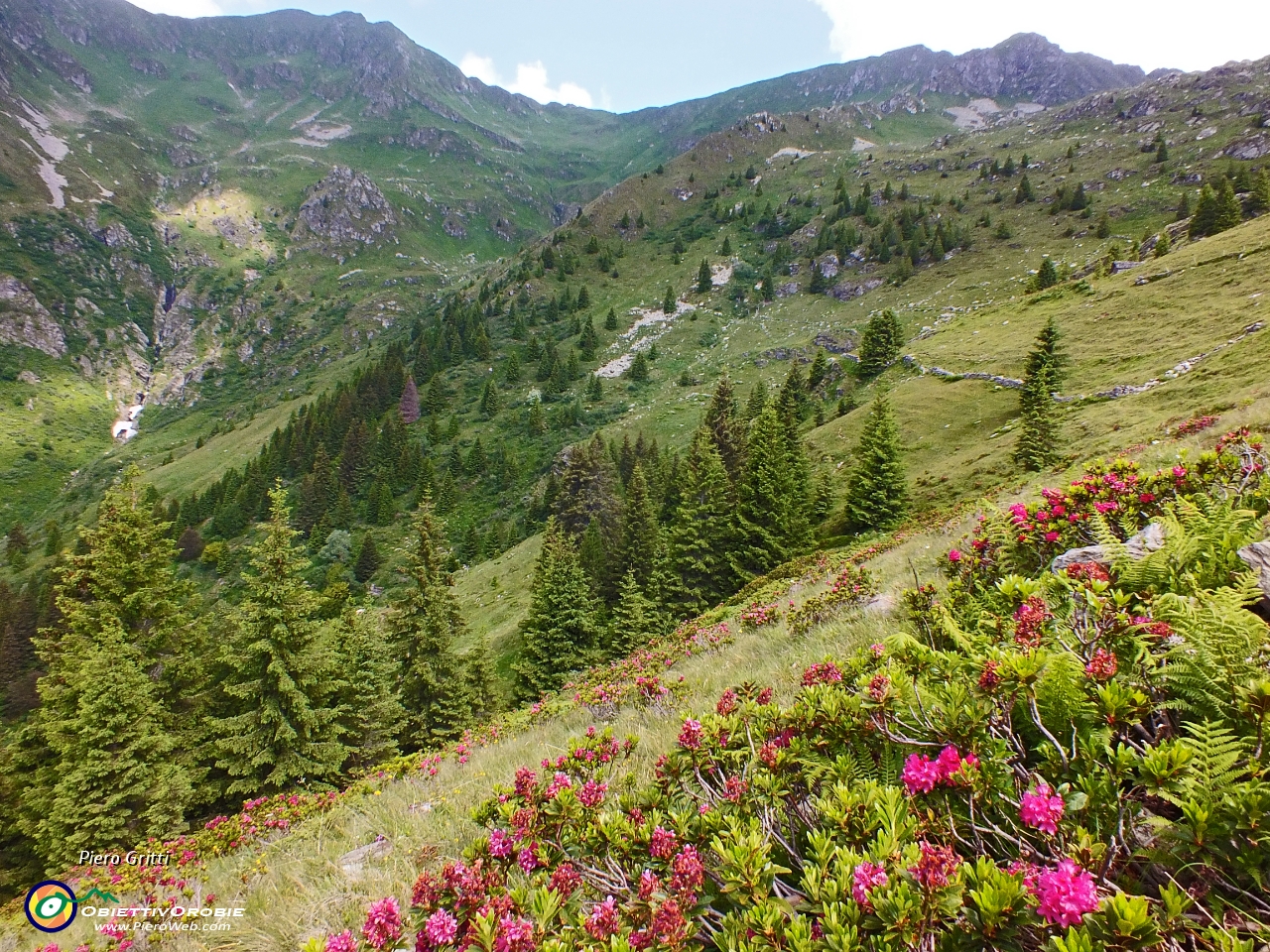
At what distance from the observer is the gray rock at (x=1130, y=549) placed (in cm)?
466

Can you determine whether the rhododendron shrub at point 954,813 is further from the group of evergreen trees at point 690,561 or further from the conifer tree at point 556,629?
the conifer tree at point 556,629

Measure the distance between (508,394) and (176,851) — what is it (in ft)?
273

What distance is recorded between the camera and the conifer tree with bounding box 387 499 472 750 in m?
20.2

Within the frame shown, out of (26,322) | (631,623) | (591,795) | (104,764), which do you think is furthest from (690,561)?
(26,322)

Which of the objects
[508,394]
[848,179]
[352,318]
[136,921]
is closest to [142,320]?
[352,318]

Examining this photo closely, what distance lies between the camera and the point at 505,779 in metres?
6.32

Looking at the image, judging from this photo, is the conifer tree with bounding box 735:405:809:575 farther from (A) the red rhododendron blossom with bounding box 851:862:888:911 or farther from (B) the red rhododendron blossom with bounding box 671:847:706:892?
(A) the red rhododendron blossom with bounding box 851:862:888:911

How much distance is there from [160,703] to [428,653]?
8375 millimetres

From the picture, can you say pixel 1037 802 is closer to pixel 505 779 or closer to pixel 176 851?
pixel 505 779

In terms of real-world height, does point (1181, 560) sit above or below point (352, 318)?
below

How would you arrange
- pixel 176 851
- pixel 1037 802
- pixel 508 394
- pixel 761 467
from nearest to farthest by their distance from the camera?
1. pixel 1037 802
2. pixel 176 851
3. pixel 761 467
4. pixel 508 394

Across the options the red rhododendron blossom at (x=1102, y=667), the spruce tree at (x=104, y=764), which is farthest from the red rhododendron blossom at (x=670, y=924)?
the spruce tree at (x=104, y=764)

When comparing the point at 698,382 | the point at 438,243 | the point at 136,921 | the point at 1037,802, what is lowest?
the point at 698,382

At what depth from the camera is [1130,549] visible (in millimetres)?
4809
